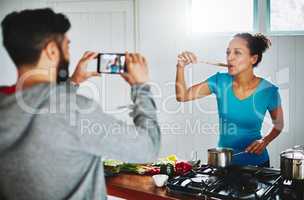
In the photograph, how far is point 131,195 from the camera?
1.52 meters

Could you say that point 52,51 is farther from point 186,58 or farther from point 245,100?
point 245,100

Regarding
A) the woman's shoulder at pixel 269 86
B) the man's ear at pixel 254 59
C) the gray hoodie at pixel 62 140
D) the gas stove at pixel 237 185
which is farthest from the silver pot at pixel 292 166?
the gray hoodie at pixel 62 140

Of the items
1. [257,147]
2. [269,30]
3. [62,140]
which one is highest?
[269,30]

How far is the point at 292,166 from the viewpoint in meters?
1.41

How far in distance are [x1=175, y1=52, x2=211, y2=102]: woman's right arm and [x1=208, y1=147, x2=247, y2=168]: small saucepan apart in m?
0.24

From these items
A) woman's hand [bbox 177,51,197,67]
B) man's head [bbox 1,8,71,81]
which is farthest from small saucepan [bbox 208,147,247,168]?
man's head [bbox 1,8,71,81]

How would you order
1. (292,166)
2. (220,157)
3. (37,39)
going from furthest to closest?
(220,157)
(292,166)
(37,39)

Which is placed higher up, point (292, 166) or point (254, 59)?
point (254, 59)

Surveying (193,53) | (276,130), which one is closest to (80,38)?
(193,53)

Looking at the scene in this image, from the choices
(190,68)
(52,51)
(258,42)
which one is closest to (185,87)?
(190,68)

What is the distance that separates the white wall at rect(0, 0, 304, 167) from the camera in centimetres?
164

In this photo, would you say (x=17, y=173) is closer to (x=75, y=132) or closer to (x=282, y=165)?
(x=75, y=132)

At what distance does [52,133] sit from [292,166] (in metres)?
0.83

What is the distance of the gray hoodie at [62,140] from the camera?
1.15 meters
